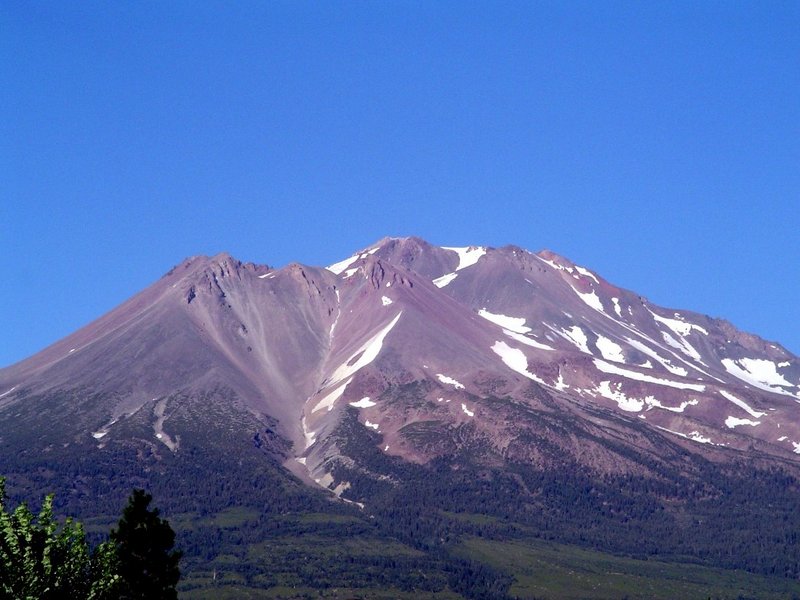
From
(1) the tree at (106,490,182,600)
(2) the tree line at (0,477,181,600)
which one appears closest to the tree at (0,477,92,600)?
(2) the tree line at (0,477,181,600)

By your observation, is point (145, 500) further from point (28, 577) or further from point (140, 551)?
point (28, 577)

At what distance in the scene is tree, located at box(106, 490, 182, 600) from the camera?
63.9m

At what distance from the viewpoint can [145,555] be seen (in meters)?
64.9

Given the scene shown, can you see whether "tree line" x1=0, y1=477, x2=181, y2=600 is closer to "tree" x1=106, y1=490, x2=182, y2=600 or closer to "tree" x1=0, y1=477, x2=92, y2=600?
"tree" x1=0, y1=477, x2=92, y2=600

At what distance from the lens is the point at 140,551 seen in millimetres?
64938

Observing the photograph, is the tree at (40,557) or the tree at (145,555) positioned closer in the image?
the tree at (40,557)

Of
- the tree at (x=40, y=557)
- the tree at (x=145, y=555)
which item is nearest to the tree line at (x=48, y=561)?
the tree at (x=40, y=557)

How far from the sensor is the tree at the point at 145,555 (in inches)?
2515

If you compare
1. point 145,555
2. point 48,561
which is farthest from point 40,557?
point 145,555

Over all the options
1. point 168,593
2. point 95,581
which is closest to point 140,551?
point 168,593

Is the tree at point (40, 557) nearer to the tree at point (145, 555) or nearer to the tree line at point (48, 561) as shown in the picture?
the tree line at point (48, 561)

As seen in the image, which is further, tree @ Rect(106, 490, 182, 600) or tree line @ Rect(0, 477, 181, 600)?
tree @ Rect(106, 490, 182, 600)

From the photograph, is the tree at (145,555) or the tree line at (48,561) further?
the tree at (145,555)

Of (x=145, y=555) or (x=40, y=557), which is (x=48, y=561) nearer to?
(x=40, y=557)
